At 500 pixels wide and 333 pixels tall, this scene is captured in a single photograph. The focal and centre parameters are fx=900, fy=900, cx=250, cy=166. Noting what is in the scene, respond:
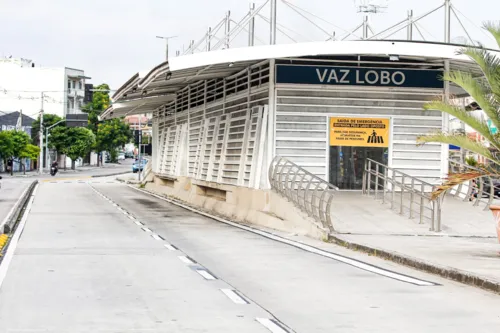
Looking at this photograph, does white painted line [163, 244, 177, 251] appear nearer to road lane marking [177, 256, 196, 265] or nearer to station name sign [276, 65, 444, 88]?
road lane marking [177, 256, 196, 265]

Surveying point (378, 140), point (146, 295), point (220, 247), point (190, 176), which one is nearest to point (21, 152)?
point (190, 176)

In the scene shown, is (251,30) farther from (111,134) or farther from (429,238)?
(111,134)

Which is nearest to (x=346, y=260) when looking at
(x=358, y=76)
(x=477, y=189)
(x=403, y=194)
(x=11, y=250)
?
(x=11, y=250)

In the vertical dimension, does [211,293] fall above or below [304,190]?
below

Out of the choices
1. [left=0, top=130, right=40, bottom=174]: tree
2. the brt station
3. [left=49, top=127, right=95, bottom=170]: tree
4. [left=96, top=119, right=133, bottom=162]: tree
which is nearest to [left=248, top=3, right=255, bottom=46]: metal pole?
the brt station

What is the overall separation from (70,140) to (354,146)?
A: 294 feet

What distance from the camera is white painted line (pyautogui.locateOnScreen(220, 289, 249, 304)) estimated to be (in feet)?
34.2

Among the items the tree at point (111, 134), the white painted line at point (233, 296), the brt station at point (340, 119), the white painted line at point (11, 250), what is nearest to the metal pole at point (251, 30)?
the brt station at point (340, 119)

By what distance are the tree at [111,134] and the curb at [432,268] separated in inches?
4581

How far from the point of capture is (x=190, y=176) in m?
39.4

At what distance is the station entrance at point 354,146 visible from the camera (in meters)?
26.2

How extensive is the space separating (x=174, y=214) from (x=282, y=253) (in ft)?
43.0

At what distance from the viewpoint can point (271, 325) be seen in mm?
8844

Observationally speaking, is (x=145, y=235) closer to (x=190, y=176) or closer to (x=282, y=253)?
(x=282, y=253)
